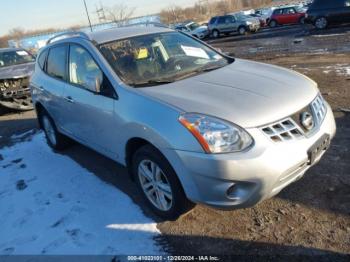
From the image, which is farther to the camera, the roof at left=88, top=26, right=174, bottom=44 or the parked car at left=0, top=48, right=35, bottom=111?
the parked car at left=0, top=48, right=35, bottom=111

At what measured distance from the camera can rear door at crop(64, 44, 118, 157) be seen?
3697 mm

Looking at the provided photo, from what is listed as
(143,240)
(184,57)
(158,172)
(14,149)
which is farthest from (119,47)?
(14,149)

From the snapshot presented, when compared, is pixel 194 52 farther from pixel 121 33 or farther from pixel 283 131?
pixel 283 131

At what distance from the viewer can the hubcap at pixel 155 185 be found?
130 inches

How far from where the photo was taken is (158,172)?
332 cm

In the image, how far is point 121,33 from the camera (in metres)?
4.39

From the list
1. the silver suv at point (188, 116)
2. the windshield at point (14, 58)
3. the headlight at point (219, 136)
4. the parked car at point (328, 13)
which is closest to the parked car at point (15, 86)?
the windshield at point (14, 58)

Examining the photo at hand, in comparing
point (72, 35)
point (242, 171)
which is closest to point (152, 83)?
point (242, 171)

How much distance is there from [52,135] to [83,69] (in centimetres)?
202

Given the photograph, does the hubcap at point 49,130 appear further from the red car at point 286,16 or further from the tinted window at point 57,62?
the red car at point 286,16

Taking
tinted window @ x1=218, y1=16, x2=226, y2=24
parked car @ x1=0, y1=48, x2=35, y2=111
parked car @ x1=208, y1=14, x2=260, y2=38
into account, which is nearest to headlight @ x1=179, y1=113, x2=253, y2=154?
parked car @ x1=0, y1=48, x2=35, y2=111

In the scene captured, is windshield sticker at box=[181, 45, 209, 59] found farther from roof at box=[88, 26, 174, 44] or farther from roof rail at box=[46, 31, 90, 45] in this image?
roof rail at box=[46, 31, 90, 45]

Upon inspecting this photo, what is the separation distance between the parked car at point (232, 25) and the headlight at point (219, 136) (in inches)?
995

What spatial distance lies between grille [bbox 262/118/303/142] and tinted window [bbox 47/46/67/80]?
2922 mm
